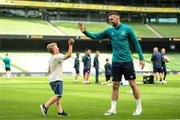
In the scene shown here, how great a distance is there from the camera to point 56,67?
1235 cm

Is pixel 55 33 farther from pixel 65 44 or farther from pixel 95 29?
pixel 95 29

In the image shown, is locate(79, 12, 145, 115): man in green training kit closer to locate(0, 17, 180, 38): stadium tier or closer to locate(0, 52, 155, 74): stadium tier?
locate(0, 52, 155, 74): stadium tier

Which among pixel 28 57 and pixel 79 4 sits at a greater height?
pixel 79 4

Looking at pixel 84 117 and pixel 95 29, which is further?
pixel 95 29

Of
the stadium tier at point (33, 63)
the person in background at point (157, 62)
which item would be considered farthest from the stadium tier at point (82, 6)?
the person in background at point (157, 62)

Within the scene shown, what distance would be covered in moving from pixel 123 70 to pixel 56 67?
5.25 feet

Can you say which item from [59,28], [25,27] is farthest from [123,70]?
[59,28]

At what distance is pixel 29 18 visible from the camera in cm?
7131

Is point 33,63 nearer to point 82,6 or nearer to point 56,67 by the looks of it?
point 82,6

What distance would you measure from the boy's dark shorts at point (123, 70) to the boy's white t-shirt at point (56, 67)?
1.27 m

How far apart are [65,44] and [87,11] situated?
1044 cm

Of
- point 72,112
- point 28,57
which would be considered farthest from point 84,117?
point 28,57

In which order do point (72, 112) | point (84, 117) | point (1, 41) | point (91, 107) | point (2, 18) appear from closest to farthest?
point (84, 117)
point (72, 112)
point (91, 107)
point (1, 41)
point (2, 18)

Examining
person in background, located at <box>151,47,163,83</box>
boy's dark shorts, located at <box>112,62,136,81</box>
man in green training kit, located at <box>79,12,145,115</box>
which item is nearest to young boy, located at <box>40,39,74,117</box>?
man in green training kit, located at <box>79,12,145,115</box>
